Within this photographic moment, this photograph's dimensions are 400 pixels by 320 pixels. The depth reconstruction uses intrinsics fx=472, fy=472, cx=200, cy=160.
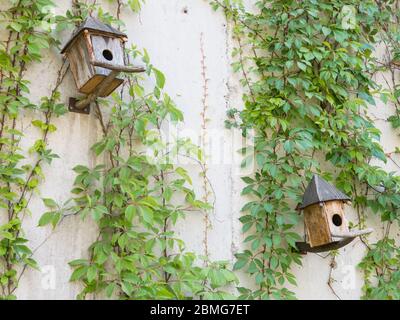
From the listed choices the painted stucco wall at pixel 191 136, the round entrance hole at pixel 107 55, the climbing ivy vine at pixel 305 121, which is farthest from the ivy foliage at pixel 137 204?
the climbing ivy vine at pixel 305 121

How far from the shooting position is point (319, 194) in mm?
2256

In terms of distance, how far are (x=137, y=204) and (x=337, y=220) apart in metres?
0.97

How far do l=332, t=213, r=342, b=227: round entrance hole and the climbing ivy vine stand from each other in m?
0.24

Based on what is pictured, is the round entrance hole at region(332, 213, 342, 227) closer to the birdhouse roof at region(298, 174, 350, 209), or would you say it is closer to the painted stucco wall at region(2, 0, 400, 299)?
the birdhouse roof at region(298, 174, 350, 209)

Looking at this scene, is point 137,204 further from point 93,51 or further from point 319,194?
point 319,194

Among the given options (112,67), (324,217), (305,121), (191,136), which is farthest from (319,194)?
(112,67)

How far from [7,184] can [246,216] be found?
3.86 feet

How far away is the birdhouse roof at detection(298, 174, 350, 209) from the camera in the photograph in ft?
7.37

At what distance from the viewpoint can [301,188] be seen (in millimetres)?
2611

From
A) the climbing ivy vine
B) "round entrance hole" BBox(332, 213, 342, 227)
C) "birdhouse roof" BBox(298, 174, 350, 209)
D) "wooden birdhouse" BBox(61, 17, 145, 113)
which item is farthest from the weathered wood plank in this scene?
"round entrance hole" BBox(332, 213, 342, 227)
